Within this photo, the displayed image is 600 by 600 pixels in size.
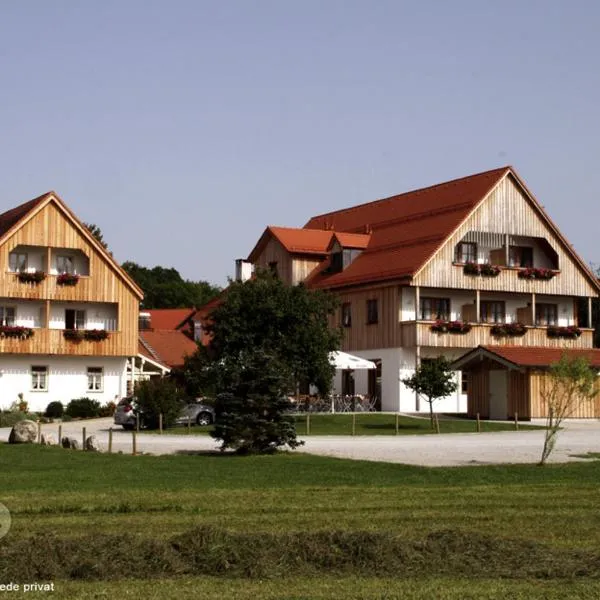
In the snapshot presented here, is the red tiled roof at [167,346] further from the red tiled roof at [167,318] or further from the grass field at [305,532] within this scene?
the grass field at [305,532]

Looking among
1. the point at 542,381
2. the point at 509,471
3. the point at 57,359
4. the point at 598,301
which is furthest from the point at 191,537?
the point at 598,301

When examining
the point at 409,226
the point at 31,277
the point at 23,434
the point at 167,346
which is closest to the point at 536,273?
the point at 409,226

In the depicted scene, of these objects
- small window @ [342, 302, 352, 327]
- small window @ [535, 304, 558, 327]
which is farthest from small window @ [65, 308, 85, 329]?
small window @ [535, 304, 558, 327]

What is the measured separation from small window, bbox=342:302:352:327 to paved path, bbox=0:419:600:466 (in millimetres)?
20312

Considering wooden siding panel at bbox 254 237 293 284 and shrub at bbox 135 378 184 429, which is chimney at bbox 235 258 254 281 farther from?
shrub at bbox 135 378 184 429

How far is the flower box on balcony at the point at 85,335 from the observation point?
64125mm

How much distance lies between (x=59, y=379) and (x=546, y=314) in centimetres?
2570

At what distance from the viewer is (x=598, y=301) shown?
287 feet

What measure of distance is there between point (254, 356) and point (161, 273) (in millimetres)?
116195

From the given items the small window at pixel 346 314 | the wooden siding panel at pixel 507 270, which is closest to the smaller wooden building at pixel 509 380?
the wooden siding panel at pixel 507 270

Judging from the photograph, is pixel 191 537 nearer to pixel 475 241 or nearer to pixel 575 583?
pixel 575 583

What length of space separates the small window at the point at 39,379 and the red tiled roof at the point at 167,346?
9.98 meters

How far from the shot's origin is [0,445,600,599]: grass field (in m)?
12.7

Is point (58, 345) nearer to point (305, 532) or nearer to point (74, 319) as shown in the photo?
point (74, 319)
